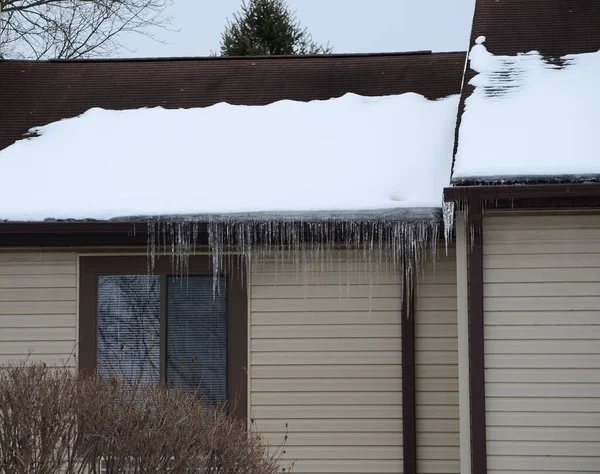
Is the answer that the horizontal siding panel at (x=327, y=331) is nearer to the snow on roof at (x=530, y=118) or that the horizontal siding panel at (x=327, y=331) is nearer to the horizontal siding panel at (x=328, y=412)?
the horizontal siding panel at (x=328, y=412)

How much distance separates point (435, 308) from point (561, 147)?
1.76 meters

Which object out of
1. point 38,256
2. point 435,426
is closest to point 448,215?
point 435,426

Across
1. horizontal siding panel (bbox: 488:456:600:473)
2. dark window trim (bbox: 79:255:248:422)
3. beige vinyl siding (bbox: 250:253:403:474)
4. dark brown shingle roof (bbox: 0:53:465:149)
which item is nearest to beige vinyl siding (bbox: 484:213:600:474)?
horizontal siding panel (bbox: 488:456:600:473)

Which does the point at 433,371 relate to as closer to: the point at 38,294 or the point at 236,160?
the point at 236,160

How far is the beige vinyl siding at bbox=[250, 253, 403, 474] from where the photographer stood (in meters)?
7.54

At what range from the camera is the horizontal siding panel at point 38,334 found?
7828mm

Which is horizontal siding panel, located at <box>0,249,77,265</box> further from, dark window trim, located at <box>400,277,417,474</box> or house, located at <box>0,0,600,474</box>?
dark window trim, located at <box>400,277,417,474</box>

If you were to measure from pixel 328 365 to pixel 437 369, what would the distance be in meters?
0.87

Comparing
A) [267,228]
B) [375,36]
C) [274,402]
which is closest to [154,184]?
[267,228]

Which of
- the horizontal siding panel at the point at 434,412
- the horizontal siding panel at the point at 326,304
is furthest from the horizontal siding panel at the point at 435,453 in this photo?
the horizontal siding panel at the point at 326,304

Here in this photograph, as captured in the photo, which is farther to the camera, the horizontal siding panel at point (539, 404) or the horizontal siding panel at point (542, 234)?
the horizontal siding panel at point (542, 234)

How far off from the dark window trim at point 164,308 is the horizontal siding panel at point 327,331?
0.59ft

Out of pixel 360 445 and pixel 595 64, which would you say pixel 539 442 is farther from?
pixel 595 64

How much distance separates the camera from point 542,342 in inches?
250
